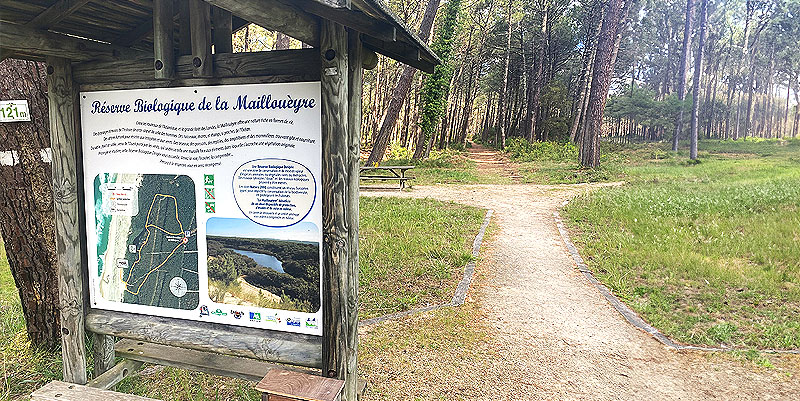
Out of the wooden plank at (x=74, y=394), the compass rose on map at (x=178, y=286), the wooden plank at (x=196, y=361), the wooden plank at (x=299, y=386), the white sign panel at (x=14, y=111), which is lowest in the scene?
the wooden plank at (x=74, y=394)

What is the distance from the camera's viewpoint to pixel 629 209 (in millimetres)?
11062

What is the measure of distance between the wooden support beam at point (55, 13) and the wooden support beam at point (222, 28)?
2.40ft

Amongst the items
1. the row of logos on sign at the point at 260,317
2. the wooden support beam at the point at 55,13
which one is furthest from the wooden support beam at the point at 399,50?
the row of logos on sign at the point at 260,317

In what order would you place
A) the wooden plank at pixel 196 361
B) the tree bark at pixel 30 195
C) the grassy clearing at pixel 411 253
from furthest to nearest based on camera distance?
the grassy clearing at pixel 411 253 → the tree bark at pixel 30 195 → the wooden plank at pixel 196 361

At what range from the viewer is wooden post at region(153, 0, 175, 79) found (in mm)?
2916

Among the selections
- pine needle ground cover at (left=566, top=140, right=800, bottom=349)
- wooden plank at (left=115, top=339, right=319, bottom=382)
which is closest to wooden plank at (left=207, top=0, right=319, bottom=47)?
wooden plank at (left=115, top=339, right=319, bottom=382)

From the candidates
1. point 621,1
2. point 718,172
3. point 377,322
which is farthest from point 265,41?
point 377,322

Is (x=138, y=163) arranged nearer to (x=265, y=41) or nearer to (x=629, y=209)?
(x=629, y=209)

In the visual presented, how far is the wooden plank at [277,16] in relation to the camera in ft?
7.57

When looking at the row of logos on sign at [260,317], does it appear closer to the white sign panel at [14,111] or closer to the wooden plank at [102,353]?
the wooden plank at [102,353]

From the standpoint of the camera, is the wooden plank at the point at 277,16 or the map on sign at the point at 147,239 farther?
the map on sign at the point at 147,239

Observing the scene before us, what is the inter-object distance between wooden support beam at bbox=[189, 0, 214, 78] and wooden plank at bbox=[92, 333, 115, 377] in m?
2.02

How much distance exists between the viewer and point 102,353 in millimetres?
3643

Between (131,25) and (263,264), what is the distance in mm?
1734
